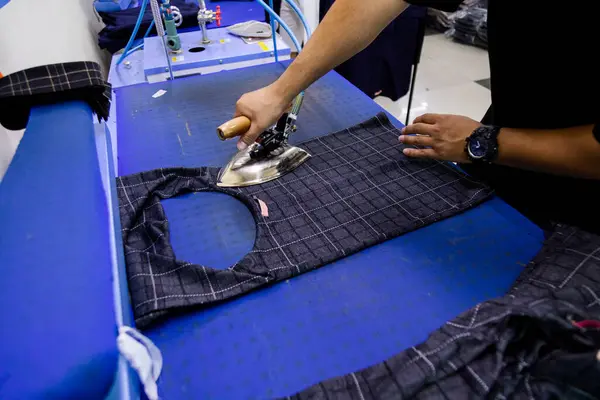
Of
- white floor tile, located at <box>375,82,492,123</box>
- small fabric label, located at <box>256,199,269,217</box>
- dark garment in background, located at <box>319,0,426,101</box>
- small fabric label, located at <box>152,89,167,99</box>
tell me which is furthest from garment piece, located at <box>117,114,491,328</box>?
white floor tile, located at <box>375,82,492,123</box>

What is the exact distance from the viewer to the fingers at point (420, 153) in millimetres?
722

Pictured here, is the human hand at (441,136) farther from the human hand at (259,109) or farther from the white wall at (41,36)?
the white wall at (41,36)

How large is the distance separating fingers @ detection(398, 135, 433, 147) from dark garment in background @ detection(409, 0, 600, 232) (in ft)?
0.41

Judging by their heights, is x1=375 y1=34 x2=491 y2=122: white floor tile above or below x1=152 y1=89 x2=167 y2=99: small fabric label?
below

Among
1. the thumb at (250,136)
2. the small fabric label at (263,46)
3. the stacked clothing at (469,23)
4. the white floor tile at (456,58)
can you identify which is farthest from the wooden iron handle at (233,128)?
the stacked clothing at (469,23)

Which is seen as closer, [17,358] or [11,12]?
[17,358]

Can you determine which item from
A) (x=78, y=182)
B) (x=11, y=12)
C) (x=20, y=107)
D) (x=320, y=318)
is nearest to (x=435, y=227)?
(x=320, y=318)

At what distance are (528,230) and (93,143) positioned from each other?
26.2 inches

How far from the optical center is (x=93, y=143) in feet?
1.65

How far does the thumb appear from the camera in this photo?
0.74 metres

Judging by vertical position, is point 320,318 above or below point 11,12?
below

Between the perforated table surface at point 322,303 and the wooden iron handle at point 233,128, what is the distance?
0.41ft

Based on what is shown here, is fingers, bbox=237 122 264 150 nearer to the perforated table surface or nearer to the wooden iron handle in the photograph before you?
the wooden iron handle

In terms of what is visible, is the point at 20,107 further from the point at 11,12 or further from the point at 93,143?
the point at 11,12
